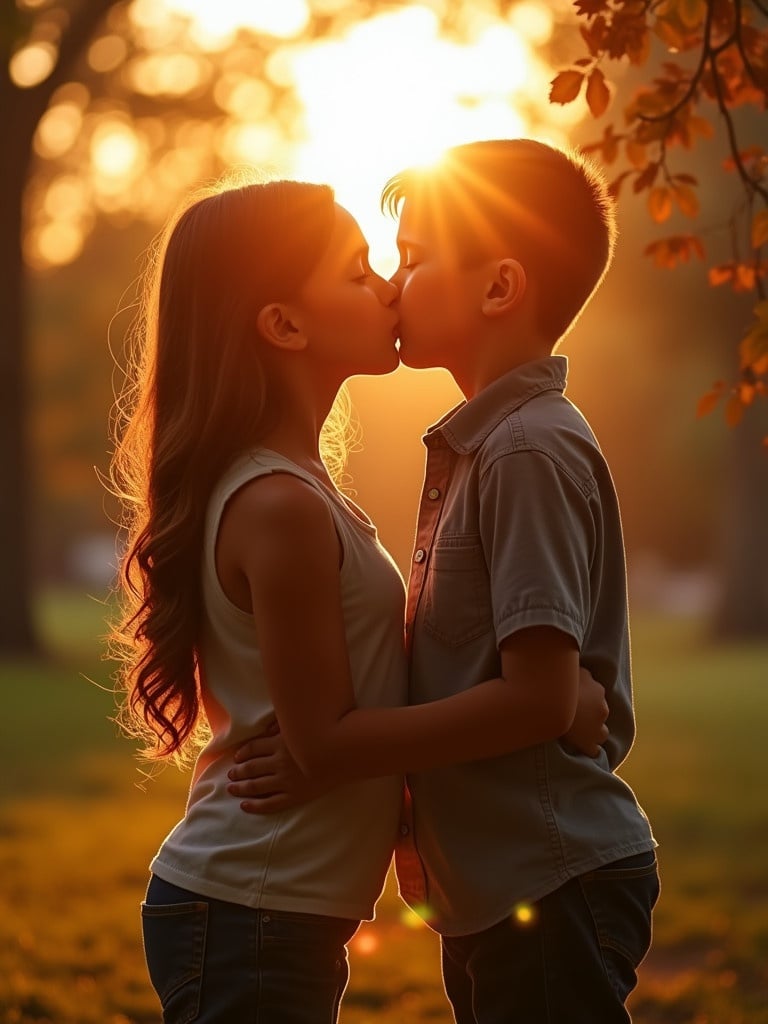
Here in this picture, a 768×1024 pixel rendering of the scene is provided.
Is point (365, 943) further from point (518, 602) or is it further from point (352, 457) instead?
point (352, 457)

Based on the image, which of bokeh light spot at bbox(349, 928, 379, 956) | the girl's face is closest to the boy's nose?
the girl's face

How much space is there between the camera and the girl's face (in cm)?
272

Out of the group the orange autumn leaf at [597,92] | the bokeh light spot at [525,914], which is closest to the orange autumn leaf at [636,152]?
the orange autumn leaf at [597,92]

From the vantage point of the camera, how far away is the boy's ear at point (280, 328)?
2666mm

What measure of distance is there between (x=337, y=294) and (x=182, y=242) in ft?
1.08

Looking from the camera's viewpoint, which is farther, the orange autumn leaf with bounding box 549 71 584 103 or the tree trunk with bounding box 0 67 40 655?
the tree trunk with bounding box 0 67 40 655

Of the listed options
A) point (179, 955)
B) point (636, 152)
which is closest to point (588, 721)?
point (179, 955)

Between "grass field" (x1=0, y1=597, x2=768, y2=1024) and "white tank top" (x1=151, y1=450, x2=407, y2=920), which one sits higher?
"white tank top" (x1=151, y1=450, x2=407, y2=920)

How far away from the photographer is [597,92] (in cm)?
323

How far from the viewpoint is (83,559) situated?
53.1m

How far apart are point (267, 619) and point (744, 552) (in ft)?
74.3

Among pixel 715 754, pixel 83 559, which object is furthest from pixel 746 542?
pixel 83 559

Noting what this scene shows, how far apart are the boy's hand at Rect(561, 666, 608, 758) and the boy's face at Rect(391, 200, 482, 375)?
73 centimetres

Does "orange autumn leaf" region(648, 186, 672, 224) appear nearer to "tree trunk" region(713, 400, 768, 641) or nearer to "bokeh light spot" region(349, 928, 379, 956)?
"bokeh light spot" region(349, 928, 379, 956)
